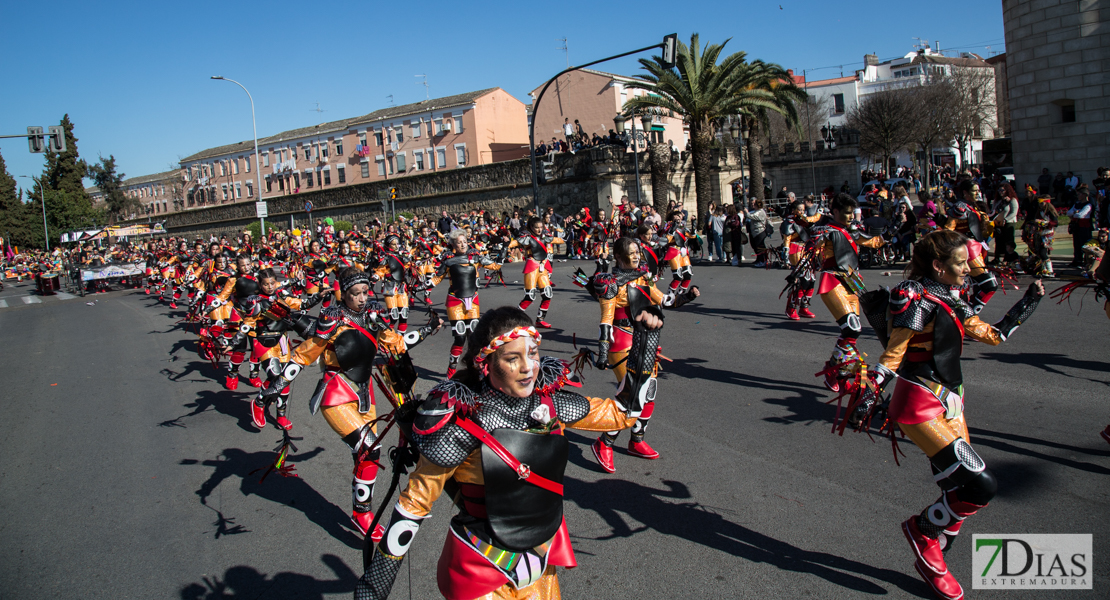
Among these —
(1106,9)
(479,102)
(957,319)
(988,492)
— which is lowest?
(988,492)

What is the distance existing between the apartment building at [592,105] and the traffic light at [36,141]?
2849 centimetres

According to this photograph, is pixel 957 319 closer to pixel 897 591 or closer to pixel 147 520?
pixel 897 591

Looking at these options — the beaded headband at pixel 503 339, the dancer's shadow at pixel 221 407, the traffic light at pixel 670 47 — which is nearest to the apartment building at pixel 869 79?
the traffic light at pixel 670 47

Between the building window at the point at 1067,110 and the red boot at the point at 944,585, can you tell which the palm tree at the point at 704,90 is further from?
the red boot at the point at 944,585

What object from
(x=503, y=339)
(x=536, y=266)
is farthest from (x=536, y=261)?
(x=503, y=339)

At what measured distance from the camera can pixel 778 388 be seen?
24.8 ft

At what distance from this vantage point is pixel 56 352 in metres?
14.5

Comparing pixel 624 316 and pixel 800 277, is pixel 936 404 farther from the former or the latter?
pixel 800 277

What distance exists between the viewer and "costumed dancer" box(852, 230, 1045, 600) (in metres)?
3.50

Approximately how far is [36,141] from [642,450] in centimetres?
2657

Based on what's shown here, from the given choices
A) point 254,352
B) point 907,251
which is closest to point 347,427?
point 254,352

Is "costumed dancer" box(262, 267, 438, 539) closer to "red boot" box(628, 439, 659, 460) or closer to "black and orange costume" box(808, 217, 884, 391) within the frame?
"red boot" box(628, 439, 659, 460)

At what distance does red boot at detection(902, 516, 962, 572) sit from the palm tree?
907 inches

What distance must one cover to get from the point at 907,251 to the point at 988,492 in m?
13.9
